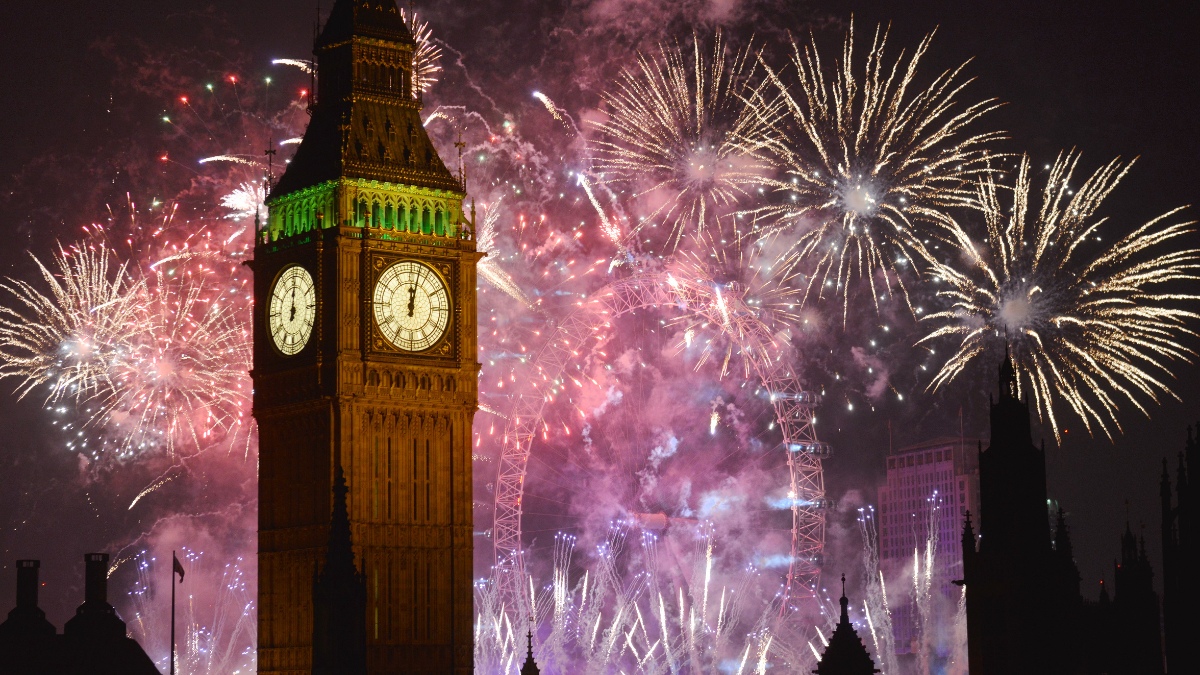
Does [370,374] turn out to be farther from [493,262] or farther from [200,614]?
[200,614]

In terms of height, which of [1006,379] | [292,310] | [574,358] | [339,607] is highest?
[574,358]

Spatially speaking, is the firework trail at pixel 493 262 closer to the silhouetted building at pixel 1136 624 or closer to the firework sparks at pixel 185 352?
the firework sparks at pixel 185 352

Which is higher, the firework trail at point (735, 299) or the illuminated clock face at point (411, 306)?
the firework trail at point (735, 299)

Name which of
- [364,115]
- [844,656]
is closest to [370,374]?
[364,115]

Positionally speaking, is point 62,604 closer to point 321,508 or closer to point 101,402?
point 101,402

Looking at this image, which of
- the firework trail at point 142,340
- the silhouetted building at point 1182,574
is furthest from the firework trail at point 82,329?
the silhouetted building at point 1182,574

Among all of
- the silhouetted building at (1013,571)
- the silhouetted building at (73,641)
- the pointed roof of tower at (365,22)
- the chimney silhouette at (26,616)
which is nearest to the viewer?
the silhouetted building at (1013,571)

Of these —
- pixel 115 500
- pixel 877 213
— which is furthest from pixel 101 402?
pixel 877 213
